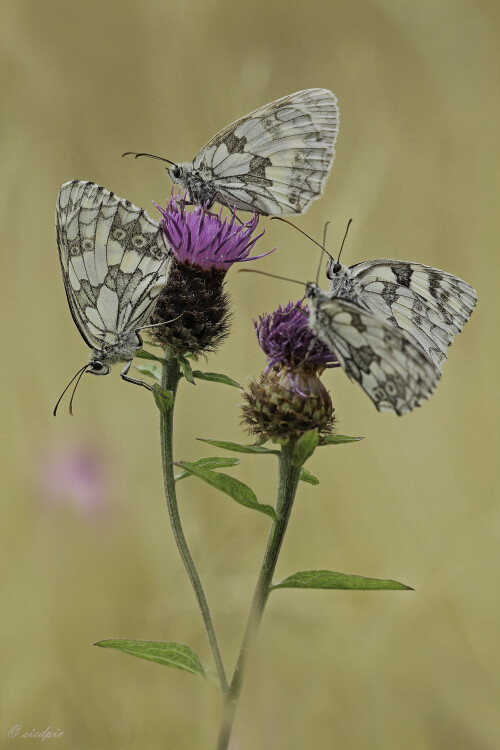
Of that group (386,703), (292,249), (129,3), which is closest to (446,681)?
(386,703)

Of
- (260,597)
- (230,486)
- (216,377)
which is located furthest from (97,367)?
(260,597)

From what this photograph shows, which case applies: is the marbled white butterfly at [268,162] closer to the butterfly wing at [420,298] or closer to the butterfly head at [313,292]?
the butterfly wing at [420,298]

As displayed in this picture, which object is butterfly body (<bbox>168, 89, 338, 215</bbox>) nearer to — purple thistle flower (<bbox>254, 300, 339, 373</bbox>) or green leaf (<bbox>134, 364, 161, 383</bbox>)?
purple thistle flower (<bbox>254, 300, 339, 373</bbox>)

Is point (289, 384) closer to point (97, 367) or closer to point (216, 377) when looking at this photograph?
point (216, 377)

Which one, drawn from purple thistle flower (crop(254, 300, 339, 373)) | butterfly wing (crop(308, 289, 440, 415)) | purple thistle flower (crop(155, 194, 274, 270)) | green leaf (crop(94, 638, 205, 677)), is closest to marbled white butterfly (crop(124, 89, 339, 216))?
purple thistle flower (crop(155, 194, 274, 270))

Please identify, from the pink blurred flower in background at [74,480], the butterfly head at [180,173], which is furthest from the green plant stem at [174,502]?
the pink blurred flower in background at [74,480]

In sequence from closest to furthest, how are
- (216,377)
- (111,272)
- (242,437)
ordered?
1. (216,377)
2. (111,272)
3. (242,437)

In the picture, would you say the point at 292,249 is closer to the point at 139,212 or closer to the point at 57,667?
the point at 139,212
